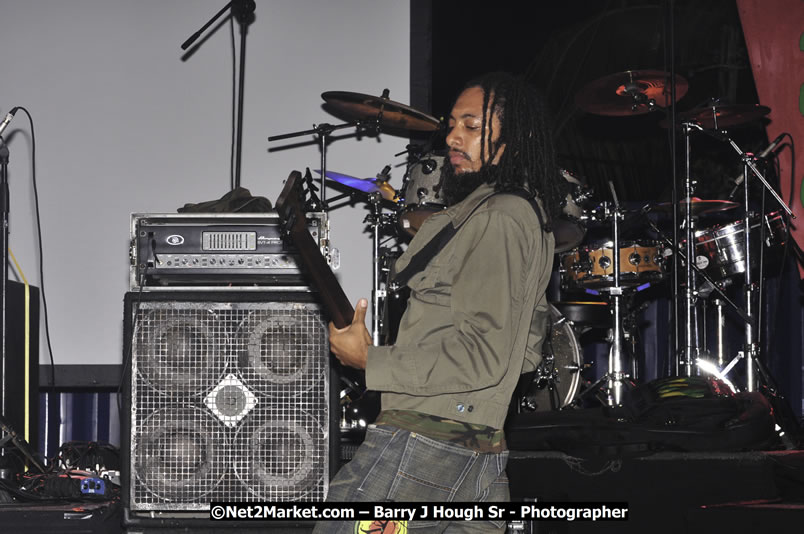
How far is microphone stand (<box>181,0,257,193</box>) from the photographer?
4.90 meters

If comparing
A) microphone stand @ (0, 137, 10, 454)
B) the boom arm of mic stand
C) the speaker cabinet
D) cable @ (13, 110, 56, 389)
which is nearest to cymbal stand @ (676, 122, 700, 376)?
the boom arm of mic stand

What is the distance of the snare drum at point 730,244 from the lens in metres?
4.67

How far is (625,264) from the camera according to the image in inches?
193

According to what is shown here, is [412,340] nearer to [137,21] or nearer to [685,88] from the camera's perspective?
[685,88]

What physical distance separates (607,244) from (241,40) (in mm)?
2447

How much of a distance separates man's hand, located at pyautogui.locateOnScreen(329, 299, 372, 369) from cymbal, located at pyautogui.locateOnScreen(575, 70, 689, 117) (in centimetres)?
314

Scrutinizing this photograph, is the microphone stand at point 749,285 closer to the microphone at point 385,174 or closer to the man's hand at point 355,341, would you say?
the microphone at point 385,174

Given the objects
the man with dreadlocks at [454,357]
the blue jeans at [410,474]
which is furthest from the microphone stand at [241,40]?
the blue jeans at [410,474]

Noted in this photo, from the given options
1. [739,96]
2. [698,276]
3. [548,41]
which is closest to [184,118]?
[548,41]

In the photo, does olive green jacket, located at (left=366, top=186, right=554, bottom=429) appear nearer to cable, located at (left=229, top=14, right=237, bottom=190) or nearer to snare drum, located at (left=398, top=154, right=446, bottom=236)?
snare drum, located at (left=398, top=154, right=446, bottom=236)

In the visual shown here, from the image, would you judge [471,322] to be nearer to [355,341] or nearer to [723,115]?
[355,341]

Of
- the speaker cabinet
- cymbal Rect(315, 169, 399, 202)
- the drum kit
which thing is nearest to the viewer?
the speaker cabinet

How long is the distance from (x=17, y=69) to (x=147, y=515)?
10.3ft

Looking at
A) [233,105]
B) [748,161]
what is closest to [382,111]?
[233,105]
